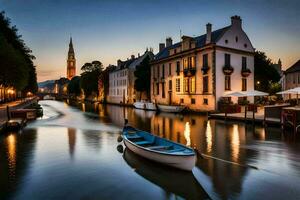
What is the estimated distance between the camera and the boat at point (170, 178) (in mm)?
9820

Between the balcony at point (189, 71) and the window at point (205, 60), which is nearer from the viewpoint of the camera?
the window at point (205, 60)

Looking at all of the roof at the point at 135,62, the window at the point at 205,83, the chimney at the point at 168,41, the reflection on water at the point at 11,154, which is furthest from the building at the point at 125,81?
the reflection on water at the point at 11,154

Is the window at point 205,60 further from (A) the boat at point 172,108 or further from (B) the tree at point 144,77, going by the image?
(B) the tree at point 144,77

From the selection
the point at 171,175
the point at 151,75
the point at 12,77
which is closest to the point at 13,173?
the point at 171,175

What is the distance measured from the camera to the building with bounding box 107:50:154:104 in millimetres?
71188

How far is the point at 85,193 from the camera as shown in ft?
32.4

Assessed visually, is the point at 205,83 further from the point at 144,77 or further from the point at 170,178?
the point at 170,178

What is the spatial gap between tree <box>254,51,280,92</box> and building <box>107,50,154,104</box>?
26.5 metres

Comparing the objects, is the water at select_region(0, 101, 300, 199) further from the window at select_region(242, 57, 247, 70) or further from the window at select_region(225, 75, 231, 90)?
the window at select_region(242, 57, 247, 70)

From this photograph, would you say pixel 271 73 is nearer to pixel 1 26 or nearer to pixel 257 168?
pixel 257 168

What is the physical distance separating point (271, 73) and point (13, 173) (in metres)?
56.5

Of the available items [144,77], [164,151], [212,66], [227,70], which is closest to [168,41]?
[144,77]

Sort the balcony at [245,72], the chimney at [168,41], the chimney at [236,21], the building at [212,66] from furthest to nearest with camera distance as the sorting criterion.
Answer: the chimney at [168,41] → the balcony at [245,72] → the chimney at [236,21] → the building at [212,66]

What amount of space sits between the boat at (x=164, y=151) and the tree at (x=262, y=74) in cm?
4303
